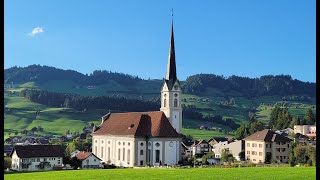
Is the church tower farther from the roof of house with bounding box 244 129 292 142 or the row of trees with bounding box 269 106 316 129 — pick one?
the row of trees with bounding box 269 106 316 129

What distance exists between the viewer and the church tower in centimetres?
7994

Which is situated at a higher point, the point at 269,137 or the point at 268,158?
the point at 269,137

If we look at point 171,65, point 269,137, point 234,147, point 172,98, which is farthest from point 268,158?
point 171,65

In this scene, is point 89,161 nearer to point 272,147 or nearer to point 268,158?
point 268,158

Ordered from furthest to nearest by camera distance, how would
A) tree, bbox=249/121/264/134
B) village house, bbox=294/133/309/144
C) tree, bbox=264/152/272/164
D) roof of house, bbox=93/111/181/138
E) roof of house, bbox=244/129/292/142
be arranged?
tree, bbox=249/121/264/134 → village house, bbox=294/133/309/144 → roof of house, bbox=244/129/292/142 → tree, bbox=264/152/272/164 → roof of house, bbox=93/111/181/138

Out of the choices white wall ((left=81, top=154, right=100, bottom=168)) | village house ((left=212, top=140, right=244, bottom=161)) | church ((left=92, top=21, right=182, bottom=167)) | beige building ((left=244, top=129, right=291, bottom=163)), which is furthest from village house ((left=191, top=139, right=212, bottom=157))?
white wall ((left=81, top=154, right=100, bottom=168))

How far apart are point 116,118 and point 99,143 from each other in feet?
18.4

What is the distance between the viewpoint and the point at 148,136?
71.9 meters

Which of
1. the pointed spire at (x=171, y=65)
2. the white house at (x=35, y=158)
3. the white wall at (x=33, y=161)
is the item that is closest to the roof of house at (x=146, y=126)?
the pointed spire at (x=171, y=65)

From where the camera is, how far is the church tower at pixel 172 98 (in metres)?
79.9

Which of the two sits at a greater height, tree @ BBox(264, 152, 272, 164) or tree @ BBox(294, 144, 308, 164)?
tree @ BBox(294, 144, 308, 164)

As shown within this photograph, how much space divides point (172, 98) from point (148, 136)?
11.0 m

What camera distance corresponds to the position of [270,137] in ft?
284
